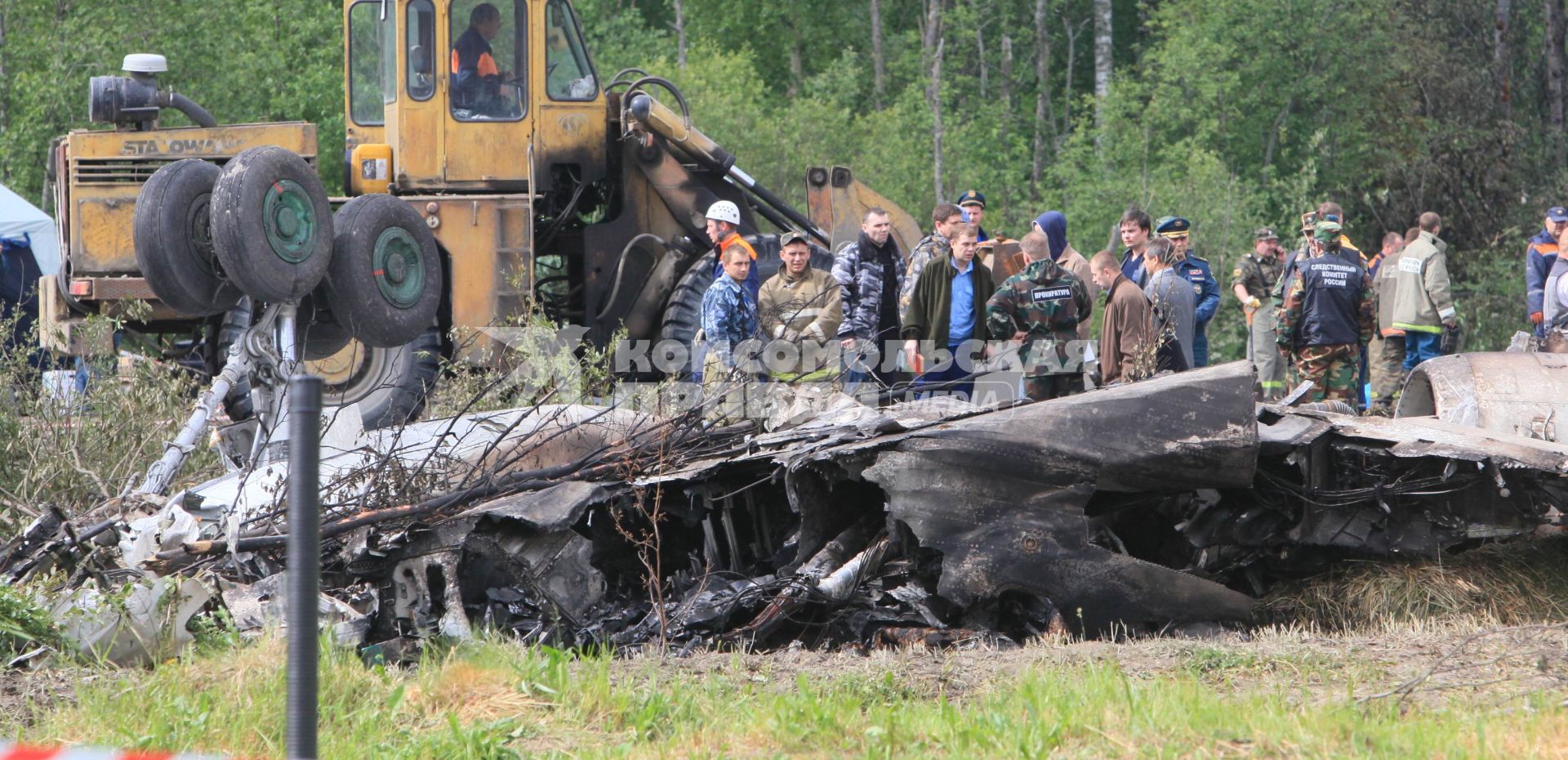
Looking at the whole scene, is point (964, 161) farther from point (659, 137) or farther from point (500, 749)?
point (500, 749)

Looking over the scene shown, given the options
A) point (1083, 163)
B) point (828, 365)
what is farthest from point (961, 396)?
point (1083, 163)

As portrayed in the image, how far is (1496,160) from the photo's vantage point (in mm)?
19859

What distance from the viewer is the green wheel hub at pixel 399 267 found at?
25.9ft

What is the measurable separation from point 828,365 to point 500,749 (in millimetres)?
4228

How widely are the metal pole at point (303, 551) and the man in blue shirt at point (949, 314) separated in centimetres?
586

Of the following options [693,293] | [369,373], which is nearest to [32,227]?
[369,373]

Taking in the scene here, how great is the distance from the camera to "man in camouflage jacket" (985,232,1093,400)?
8047 millimetres

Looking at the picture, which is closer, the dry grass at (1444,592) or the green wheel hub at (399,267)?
the dry grass at (1444,592)

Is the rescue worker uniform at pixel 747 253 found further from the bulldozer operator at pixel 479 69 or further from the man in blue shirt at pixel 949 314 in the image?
the bulldozer operator at pixel 479 69

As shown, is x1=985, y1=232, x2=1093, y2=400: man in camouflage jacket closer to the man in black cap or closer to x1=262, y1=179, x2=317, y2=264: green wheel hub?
the man in black cap

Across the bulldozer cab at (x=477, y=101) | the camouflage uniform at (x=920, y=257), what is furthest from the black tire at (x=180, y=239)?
the camouflage uniform at (x=920, y=257)

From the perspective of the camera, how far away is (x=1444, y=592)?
6043 millimetres

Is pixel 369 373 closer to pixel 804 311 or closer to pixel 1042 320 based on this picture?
pixel 804 311

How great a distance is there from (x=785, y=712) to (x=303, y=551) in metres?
1.99
